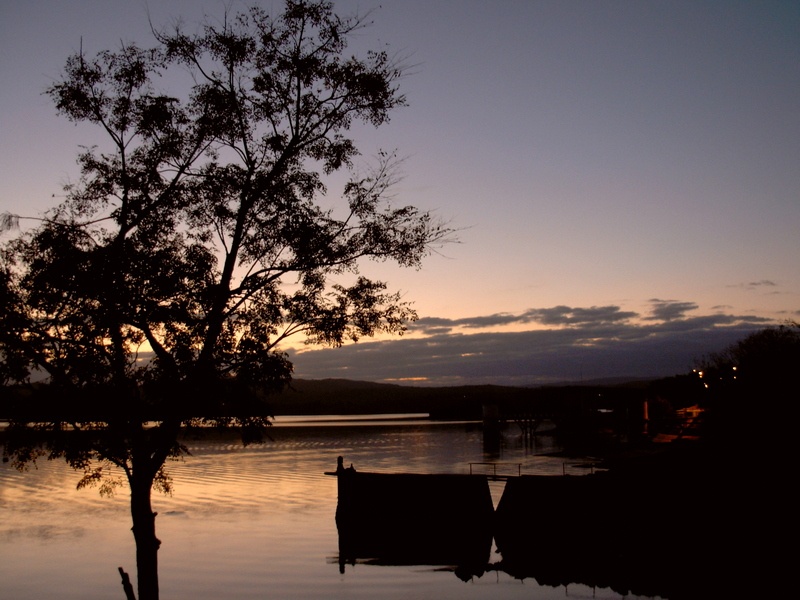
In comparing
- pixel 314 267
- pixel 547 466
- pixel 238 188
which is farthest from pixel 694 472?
pixel 547 466

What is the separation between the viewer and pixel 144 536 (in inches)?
652

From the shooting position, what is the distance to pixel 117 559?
3753cm

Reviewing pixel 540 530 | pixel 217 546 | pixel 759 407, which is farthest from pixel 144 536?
pixel 759 407

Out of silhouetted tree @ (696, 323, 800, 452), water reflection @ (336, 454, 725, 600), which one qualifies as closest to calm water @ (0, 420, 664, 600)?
water reflection @ (336, 454, 725, 600)

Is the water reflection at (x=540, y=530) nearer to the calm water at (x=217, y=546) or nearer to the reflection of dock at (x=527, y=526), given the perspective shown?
the reflection of dock at (x=527, y=526)

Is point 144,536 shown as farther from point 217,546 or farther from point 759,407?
point 759,407

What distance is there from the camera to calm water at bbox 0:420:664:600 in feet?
99.5

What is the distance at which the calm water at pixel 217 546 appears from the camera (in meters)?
30.3

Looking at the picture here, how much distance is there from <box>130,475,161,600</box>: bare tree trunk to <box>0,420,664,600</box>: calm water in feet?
44.4

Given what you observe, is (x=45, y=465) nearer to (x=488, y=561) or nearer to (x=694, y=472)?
(x=488, y=561)

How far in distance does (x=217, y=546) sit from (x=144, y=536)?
81.6ft

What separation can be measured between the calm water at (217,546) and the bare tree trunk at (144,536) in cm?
1354

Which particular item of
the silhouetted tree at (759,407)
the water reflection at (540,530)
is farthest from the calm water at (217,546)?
the silhouetted tree at (759,407)

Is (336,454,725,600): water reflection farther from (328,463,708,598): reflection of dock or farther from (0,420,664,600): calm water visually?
(0,420,664,600): calm water
